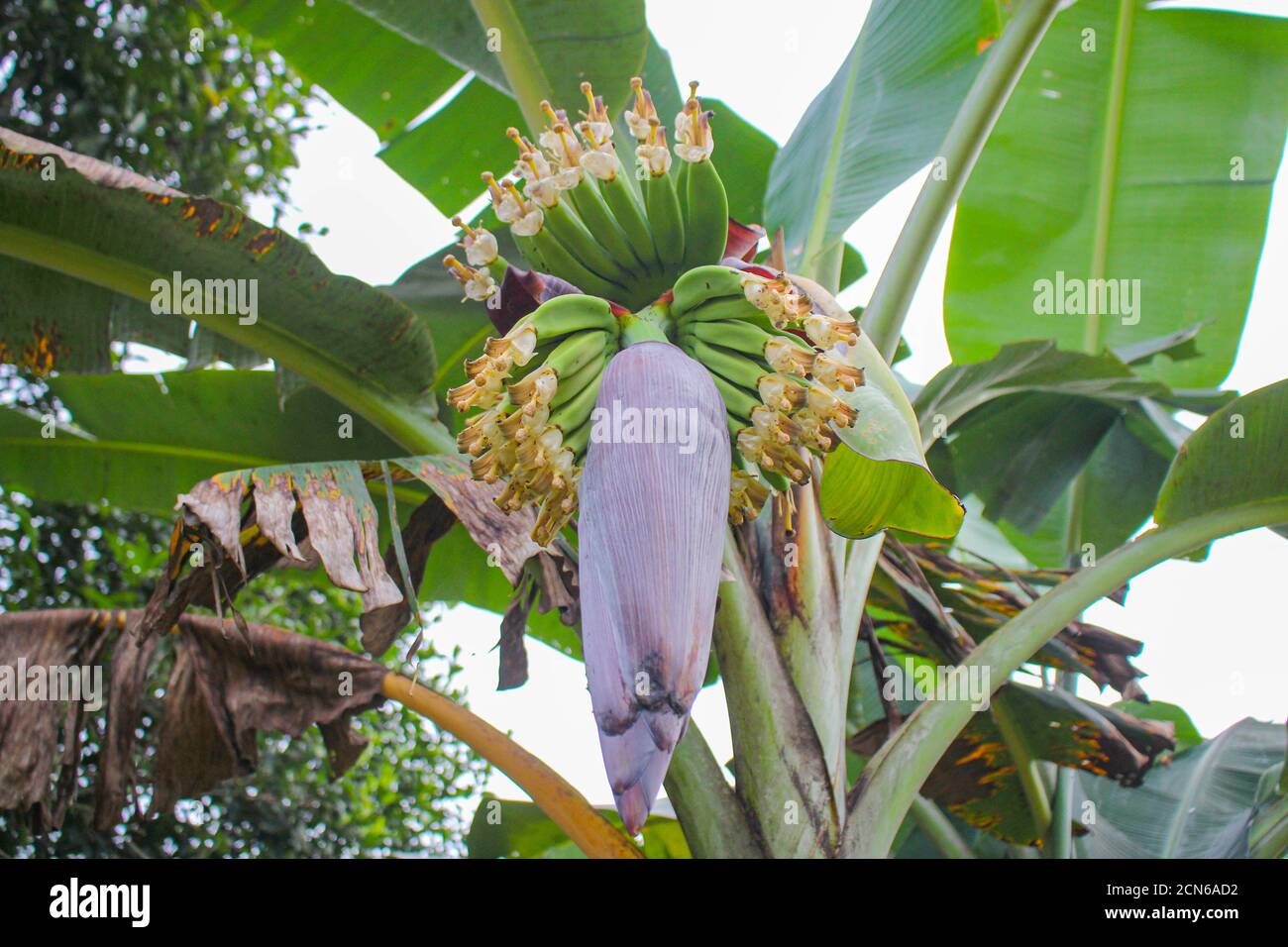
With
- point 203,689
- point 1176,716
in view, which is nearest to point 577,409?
point 203,689

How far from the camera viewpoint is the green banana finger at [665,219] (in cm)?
112

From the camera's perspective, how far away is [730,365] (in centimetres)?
105

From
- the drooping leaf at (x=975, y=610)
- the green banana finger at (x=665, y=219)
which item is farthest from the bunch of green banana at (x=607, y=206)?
the drooping leaf at (x=975, y=610)

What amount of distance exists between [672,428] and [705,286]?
0.29 meters

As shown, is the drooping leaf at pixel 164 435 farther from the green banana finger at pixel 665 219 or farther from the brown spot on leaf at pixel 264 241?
the green banana finger at pixel 665 219

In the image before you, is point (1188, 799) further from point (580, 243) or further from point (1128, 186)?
point (580, 243)

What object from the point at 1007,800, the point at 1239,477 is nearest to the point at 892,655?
the point at 1007,800

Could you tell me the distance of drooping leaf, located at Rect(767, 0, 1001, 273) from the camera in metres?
1.67

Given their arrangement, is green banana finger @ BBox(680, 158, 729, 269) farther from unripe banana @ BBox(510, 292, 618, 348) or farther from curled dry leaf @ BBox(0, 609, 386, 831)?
curled dry leaf @ BBox(0, 609, 386, 831)

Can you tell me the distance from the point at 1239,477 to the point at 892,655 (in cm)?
79

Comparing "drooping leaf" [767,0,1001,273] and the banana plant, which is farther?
"drooping leaf" [767,0,1001,273]

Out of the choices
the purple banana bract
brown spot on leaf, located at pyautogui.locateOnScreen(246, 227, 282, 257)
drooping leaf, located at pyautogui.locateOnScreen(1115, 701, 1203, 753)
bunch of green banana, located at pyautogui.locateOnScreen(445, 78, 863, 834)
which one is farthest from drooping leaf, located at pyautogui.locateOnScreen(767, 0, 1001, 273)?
drooping leaf, located at pyautogui.locateOnScreen(1115, 701, 1203, 753)

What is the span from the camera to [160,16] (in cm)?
297

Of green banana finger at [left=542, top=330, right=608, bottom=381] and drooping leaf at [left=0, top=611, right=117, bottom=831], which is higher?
green banana finger at [left=542, top=330, right=608, bottom=381]
